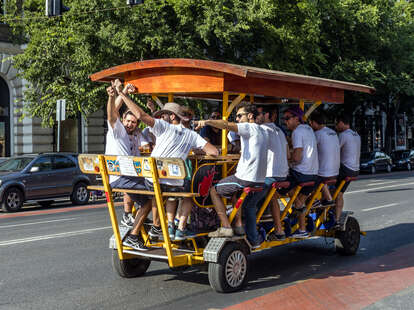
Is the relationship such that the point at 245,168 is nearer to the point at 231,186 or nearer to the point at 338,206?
the point at 231,186

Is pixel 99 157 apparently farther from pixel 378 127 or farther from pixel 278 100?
pixel 378 127

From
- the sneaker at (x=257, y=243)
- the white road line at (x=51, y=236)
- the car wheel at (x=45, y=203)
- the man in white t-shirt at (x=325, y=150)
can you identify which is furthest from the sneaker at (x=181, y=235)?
the car wheel at (x=45, y=203)

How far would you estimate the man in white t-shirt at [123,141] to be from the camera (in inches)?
263

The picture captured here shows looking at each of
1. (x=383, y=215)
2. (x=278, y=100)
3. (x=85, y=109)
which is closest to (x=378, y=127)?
(x=85, y=109)

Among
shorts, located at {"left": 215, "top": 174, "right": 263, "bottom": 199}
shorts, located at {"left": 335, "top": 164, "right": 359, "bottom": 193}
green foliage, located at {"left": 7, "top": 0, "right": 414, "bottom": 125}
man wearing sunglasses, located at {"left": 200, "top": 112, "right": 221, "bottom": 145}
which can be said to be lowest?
shorts, located at {"left": 215, "top": 174, "right": 263, "bottom": 199}

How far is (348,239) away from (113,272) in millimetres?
3494

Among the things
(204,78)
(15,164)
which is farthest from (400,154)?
(204,78)

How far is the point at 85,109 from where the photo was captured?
21.0 metres

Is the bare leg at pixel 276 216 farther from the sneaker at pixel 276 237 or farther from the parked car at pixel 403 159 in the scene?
the parked car at pixel 403 159

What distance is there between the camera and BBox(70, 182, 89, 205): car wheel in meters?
18.3

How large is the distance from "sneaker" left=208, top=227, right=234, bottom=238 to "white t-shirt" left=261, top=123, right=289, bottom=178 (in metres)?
1.01

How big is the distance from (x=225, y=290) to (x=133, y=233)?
4.14 ft

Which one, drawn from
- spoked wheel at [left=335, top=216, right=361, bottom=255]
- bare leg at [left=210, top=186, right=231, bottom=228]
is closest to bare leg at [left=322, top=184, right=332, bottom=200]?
spoked wheel at [left=335, top=216, right=361, bottom=255]

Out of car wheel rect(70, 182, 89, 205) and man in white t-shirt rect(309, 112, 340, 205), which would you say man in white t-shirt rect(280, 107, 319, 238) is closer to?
man in white t-shirt rect(309, 112, 340, 205)
